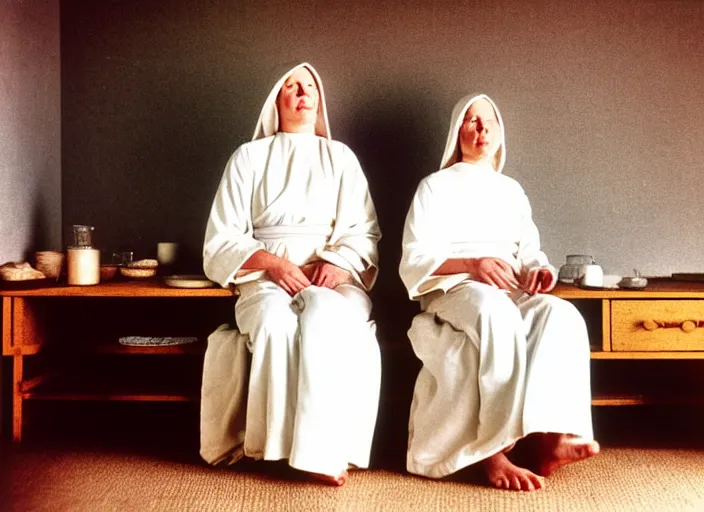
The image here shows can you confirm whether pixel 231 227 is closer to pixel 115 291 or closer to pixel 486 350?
pixel 115 291

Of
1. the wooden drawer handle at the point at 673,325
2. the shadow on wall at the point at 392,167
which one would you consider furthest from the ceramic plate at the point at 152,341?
the wooden drawer handle at the point at 673,325

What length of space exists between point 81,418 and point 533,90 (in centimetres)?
266

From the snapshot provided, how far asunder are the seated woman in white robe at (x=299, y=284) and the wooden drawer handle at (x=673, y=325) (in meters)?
0.98

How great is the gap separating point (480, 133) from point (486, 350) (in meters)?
0.96

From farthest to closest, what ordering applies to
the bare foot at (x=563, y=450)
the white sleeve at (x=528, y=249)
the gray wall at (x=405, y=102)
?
1. the gray wall at (x=405, y=102)
2. the white sleeve at (x=528, y=249)
3. the bare foot at (x=563, y=450)

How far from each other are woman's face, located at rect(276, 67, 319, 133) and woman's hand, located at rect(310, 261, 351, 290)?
0.65m

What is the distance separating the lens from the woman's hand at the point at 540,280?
2.26 meters

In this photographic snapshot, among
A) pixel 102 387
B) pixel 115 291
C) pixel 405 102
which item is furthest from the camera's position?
pixel 405 102

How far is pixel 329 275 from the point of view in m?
2.43

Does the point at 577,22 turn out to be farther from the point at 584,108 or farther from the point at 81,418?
the point at 81,418

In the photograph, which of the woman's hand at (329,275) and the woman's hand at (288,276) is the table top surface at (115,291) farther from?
the woman's hand at (329,275)

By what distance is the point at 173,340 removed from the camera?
97.7 inches

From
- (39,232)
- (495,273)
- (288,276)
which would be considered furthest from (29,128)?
(495,273)

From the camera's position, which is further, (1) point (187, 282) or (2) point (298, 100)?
(2) point (298, 100)
